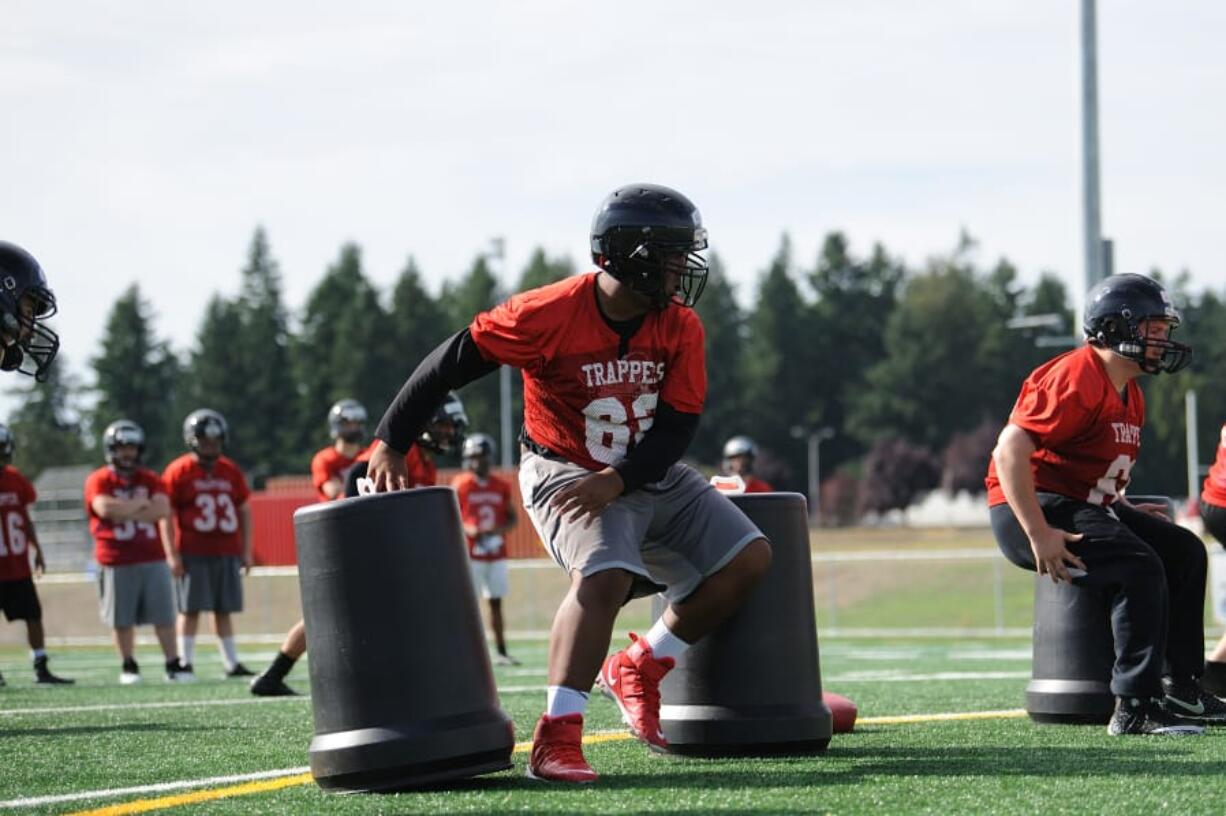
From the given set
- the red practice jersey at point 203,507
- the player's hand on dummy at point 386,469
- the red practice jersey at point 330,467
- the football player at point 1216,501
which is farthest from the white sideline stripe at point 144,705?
the football player at point 1216,501

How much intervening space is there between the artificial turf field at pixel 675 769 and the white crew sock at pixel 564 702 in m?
0.23

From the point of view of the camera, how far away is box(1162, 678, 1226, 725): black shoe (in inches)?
278

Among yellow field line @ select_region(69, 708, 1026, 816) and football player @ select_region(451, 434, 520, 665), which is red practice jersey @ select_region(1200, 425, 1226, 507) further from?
football player @ select_region(451, 434, 520, 665)

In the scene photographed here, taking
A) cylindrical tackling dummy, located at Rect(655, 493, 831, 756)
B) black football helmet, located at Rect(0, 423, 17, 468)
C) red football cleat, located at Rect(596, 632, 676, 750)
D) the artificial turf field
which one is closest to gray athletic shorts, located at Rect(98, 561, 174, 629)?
black football helmet, located at Rect(0, 423, 17, 468)

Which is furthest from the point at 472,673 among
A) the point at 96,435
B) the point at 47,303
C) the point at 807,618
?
the point at 96,435

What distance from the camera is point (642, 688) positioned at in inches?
234

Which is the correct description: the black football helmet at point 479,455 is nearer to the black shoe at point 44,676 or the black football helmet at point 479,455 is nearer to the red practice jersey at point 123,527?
the red practice jersey at point 123,527

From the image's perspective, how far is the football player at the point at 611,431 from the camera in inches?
218

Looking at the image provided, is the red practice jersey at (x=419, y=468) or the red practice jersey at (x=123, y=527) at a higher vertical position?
the red practice jersey at (x=419, y=468)

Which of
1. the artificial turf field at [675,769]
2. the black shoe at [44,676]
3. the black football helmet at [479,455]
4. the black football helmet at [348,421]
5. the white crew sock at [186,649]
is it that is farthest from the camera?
the black football helmet at [479,455]

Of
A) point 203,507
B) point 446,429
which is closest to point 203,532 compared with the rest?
point 203,507

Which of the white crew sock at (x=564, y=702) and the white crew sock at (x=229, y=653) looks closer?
the white crew sock at (x=564, y=702)

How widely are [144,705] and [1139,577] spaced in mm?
5718

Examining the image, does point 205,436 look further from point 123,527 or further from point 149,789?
point 149,789
